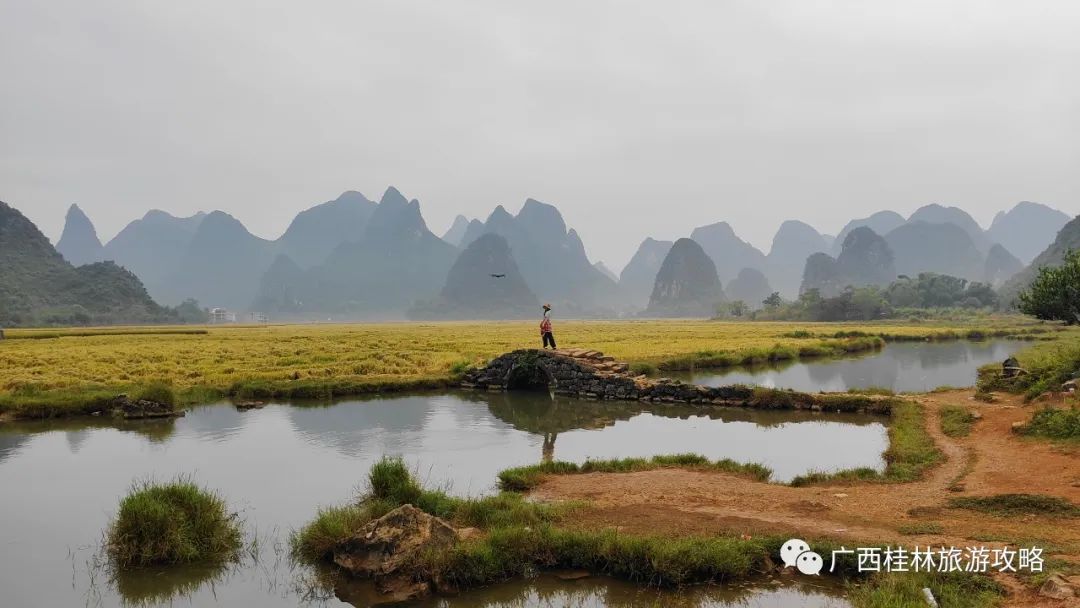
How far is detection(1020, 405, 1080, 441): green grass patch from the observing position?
9.97m

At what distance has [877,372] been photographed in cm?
2636

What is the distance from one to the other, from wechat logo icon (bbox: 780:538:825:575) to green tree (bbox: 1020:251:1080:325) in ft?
59.9

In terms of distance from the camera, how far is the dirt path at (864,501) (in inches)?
263

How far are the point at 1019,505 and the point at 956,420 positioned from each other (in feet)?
20.5

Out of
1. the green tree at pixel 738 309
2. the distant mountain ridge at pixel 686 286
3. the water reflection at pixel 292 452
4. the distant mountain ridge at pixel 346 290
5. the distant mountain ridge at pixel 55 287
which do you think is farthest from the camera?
the distant mountain ridge at pixel 346 290

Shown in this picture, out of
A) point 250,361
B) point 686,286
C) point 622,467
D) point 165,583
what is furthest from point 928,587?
point 686,286

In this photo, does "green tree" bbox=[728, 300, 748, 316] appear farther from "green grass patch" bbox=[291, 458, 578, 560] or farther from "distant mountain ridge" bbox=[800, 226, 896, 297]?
"green grass patch" bbox=[291, 458, 578, 560]

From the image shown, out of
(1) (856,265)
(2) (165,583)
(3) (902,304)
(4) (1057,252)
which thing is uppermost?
(1) (856,265)

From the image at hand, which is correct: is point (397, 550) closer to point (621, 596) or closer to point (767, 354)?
point (621, 596)

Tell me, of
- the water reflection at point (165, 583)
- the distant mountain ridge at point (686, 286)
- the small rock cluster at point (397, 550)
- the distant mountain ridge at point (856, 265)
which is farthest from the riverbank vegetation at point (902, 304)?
the water reflection at point (165, 583)

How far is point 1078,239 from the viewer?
81375 millimetres

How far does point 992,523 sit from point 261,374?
20.8 metres

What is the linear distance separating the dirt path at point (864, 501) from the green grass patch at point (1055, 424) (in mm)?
296

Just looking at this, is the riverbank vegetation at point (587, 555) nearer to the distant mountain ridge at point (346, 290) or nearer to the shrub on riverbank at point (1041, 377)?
the shrub on riverbank at point (1041, 377)
